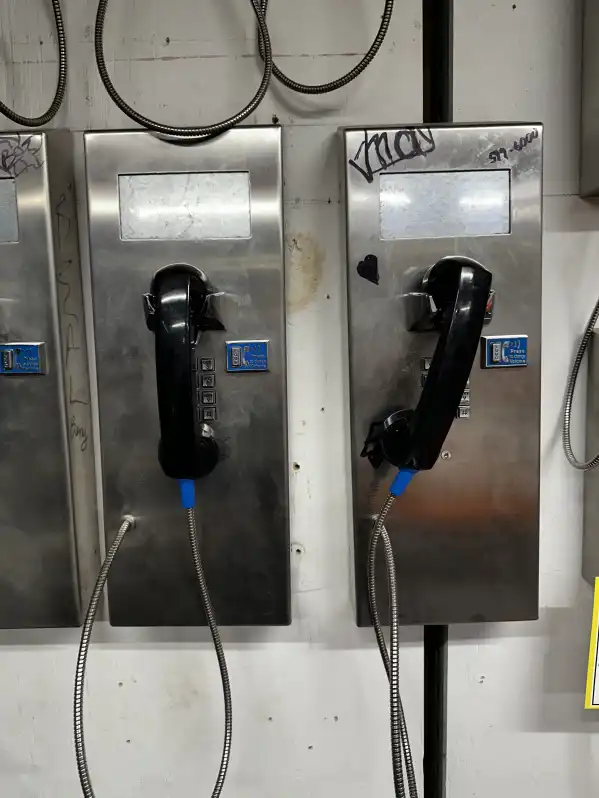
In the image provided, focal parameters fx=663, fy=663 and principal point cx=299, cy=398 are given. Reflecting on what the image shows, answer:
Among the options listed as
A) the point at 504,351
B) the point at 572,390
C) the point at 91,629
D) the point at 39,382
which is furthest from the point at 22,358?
the point at 572,390

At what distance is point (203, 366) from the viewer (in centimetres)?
71

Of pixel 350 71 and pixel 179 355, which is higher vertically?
pixel 350 71

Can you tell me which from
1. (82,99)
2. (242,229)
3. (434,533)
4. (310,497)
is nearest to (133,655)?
(310,497)

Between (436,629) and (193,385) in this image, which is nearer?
(193,385)

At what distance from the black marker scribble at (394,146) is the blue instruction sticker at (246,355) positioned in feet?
0.72

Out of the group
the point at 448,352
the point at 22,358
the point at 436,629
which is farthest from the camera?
the point at 436,629

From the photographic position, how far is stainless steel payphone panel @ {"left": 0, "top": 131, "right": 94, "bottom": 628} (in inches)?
28.0

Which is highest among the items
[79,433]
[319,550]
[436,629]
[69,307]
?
[69,307]

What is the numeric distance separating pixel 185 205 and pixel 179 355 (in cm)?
17

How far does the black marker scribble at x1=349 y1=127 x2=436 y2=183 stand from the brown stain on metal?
0.13 meters

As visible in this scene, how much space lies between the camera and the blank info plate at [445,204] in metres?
0.68

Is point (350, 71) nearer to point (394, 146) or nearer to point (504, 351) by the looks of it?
point (394, 146)

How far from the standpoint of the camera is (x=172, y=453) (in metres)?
0.67

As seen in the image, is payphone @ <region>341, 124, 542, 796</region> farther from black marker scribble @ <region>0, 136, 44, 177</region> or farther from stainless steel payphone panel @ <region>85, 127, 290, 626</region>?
black marker scribble @ <region>0, 136, 44, 177</region>
